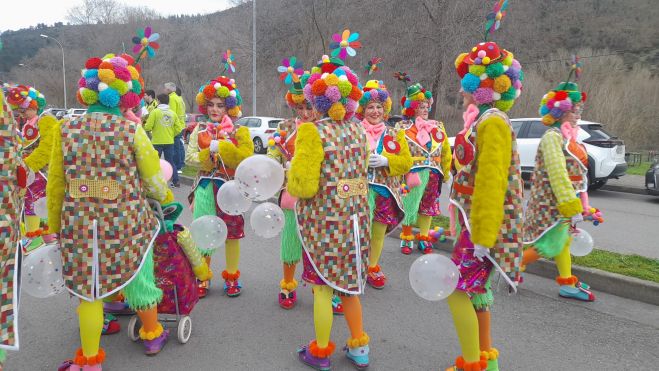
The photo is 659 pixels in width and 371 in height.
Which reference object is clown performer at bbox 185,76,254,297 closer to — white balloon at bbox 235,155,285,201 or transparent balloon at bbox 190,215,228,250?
transparent balloon at bbox 190,215,228,250

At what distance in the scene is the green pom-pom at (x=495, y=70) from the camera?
266cm

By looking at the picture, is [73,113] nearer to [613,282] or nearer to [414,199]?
[414,199]

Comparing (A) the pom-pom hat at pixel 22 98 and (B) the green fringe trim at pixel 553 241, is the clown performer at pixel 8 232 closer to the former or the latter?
(A) the pom-pom hat at pixel 22 98

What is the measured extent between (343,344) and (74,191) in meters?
2.16

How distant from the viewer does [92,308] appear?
286 centimetres

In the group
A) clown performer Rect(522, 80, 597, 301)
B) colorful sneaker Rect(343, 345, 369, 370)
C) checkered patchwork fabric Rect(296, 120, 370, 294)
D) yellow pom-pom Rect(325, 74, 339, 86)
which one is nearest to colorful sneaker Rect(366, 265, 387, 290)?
clown performer Rect(522, 80, 597, 301)

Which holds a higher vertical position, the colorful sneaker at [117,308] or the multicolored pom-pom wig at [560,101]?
the multicolored pom-pom wig at [560,101]

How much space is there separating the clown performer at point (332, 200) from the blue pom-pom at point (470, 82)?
26.7 inches

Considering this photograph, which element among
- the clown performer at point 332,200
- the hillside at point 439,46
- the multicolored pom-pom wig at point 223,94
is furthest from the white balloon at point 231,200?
the hillside at point 439,46

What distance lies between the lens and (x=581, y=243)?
4242 millimetres

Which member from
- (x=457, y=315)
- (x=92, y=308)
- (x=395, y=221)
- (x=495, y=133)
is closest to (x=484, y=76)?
(x=495, y=133)

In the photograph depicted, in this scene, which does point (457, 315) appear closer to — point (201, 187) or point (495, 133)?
point (495, 133)

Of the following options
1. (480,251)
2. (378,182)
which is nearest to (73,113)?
(378,182)

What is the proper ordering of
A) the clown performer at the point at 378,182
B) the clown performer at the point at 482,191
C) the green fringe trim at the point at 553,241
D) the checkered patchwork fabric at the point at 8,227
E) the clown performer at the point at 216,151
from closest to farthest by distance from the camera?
the checkered patchwork fabric at the point at 8,227 < the clown performer at the point at 482,191 < the green fringe trim at the point at 553,241 < the clown performer at the point at 216,151 < the clown performer at the point at 378,182
